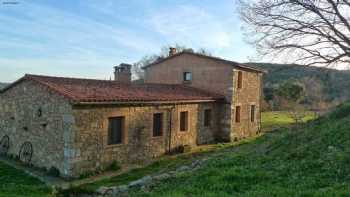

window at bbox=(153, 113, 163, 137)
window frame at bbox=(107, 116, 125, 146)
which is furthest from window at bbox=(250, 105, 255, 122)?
window frame at bbox=(107, 116, 125, 146)

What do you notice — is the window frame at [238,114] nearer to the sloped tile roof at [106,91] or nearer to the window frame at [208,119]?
the window frame at [208,119]

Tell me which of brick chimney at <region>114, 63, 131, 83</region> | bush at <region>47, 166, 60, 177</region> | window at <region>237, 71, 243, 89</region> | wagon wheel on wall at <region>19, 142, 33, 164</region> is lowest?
bush at <region>47, 166, 60, 177</region>

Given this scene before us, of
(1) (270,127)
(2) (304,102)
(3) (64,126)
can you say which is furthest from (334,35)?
(2) (304,102)

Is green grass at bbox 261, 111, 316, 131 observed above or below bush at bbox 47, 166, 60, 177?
above

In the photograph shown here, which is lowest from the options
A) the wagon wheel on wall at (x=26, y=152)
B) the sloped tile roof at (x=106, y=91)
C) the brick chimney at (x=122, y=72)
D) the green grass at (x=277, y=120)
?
the wagon wheel on wall at (x=26, y=152)

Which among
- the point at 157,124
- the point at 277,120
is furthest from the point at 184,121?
the point at 277,120

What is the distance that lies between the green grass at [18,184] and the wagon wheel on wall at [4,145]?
6.81 feet

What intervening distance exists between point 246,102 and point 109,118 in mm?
12237

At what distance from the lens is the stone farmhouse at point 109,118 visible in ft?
40.8

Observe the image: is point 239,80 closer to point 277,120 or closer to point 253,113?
point 253,113

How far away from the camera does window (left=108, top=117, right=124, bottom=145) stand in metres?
13.7

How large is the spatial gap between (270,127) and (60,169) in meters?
20.1

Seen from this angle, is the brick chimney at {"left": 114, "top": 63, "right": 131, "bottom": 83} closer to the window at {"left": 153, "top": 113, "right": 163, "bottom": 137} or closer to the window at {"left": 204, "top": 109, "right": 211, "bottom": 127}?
the window at {"left": 204, "top": 109, "right": 211, "bottom": 127}

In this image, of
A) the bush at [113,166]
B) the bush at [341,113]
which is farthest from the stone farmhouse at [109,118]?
the bush at [341,113]
